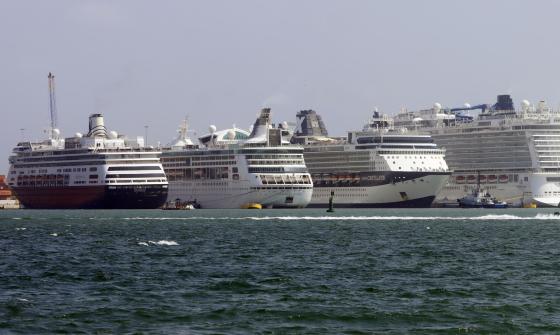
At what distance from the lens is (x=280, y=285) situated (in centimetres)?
5700

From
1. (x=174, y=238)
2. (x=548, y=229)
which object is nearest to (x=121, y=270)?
(x=174, y=238)

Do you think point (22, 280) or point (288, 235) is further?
point (288, 235)

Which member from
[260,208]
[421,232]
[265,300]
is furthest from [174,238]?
[260,208]

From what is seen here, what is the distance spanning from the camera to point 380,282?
58.6m

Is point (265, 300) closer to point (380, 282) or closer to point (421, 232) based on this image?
point (380, 282)

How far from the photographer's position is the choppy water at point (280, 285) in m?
45.3

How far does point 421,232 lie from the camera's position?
364 feet

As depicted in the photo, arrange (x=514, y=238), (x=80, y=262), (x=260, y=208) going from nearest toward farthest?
1. (x=80, y=262)
2. (x=514, y=238)
3. (x=260, y=208)

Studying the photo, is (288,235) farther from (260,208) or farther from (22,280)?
(260,208)

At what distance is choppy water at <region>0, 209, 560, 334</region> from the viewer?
149 ft

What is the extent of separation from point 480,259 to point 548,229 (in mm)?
46068

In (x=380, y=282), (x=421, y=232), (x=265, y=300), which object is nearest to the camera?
(x=265, y=300)

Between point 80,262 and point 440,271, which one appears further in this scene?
point 80,262

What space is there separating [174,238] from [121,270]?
1388 inches
